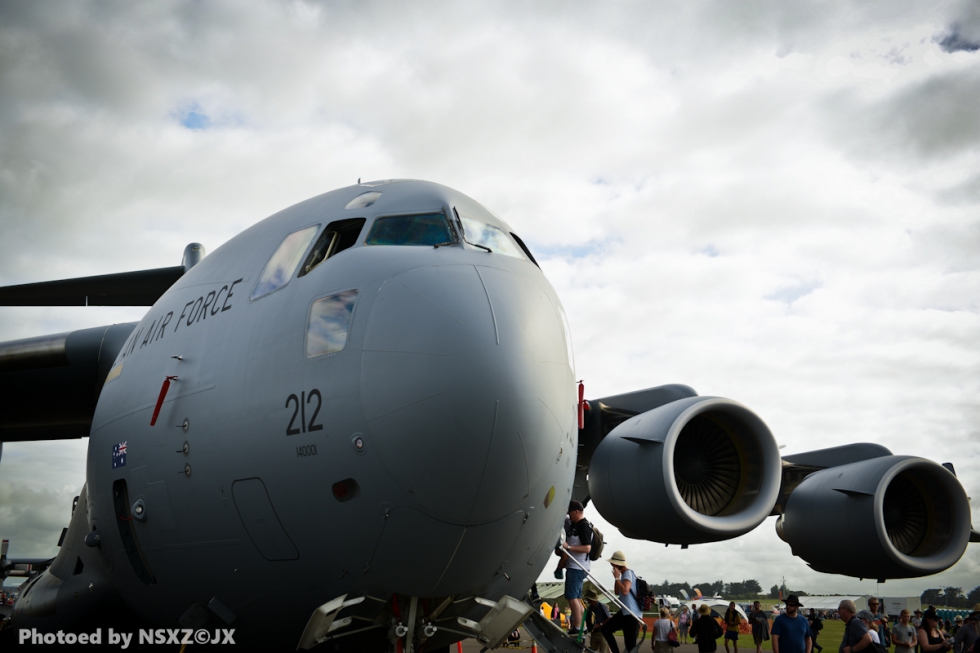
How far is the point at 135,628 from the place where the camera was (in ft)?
19.7

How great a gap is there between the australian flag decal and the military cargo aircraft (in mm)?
35

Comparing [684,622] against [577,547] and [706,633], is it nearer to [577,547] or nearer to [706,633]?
[706,633]

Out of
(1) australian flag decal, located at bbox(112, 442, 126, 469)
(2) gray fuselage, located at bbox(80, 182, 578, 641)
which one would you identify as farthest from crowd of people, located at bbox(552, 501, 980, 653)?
(1) australian flag decal, located at bbox(112, 442, 126, 469)

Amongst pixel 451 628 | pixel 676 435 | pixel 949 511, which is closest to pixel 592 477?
pixel 676 435

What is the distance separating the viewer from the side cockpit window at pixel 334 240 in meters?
4.71

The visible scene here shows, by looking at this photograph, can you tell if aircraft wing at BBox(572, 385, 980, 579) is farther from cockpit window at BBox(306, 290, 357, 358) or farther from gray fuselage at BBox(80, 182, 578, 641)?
cockpit window at BBox(306, 290, 357, 358)

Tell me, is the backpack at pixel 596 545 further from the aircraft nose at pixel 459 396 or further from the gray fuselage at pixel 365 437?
the aircraft nose at pixel 459 396

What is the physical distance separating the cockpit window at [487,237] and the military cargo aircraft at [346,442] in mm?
22

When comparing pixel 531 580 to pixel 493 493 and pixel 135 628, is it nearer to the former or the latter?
pixel 493 493

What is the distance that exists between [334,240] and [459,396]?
1.76 meters

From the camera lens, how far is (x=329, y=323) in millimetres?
4121

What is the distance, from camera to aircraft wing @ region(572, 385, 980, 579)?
263 inches

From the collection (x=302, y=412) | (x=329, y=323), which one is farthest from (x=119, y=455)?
(x=329, y=323)

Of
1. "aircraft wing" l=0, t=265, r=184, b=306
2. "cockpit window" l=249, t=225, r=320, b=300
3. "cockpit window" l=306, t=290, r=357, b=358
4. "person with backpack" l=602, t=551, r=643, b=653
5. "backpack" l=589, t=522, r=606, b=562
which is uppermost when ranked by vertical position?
"aircraft wing" l=0, t=265, r=184, b=306
